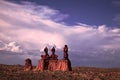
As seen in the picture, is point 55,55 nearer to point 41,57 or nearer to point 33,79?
point 41,57

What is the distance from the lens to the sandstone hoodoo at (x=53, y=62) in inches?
3389

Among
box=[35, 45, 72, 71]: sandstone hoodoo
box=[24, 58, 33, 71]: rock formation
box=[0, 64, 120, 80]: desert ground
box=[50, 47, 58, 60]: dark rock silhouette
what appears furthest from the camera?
box=[24, 58, 33, 71]: rock formation

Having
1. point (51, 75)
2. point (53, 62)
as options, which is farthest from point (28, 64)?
point (51, 75)

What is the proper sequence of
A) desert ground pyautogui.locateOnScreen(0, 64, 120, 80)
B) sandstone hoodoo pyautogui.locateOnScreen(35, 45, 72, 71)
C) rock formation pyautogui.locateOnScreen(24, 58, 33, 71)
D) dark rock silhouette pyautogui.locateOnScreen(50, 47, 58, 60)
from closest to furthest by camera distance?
desert ground pyautogui.locateOnScreen(0, 64, 120, 80) → sandstone hoodoo pyautogui.locateOnScreen(35, 45, 72, 71) → dark rock silhouette pyautogui.locateOnScreen(50, 47, 58, 60) → rock formation pyautogui.locateOnScreen(24, 58, 33, 71)

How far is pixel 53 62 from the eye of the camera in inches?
3625

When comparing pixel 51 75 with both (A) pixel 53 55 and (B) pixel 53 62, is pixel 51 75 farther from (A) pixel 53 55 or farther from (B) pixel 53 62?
(A) pixel 53 55

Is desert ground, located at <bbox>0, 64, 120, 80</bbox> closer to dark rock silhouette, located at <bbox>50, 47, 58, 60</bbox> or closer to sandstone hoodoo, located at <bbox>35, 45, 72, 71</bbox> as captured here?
sandstone hoodoo, located at <bbox>35, 45, 72, 71</bbox>

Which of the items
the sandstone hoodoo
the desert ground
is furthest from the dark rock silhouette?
the desert ground

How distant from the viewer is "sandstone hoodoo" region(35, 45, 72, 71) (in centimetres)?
8607

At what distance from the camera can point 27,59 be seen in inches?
3890

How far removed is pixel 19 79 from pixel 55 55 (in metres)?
47.3

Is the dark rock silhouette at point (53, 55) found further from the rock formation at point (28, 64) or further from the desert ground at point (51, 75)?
the desert ground at point (51, 75)

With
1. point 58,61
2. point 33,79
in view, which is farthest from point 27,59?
point 33,79

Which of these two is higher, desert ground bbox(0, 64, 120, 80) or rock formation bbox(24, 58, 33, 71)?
rock formation bbox(24, 58, 33, 71)
